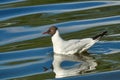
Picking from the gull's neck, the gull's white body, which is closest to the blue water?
the gull's white body

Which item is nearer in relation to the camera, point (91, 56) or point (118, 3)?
point (91, 56)

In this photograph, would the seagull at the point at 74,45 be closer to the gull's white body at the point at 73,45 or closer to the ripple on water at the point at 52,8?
the gull's white body at the point at 73,45

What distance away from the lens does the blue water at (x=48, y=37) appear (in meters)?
15.8

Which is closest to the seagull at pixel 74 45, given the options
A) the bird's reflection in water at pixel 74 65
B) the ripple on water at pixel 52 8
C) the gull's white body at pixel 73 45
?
the gull's white body at pixel 73 45

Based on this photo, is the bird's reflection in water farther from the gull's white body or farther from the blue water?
the gull's white body

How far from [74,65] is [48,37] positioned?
3410 mm

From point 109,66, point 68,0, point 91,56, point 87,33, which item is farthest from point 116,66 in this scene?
point 68,0

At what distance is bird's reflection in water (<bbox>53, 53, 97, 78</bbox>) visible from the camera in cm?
1558

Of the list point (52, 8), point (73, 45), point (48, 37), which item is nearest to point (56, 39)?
point (73, 45)

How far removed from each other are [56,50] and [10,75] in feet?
7.17

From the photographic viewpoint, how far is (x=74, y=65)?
53.5 ft

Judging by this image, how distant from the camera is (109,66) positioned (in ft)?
51.5

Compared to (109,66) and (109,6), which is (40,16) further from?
(109,66)

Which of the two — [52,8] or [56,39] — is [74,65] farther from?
[52,8]
